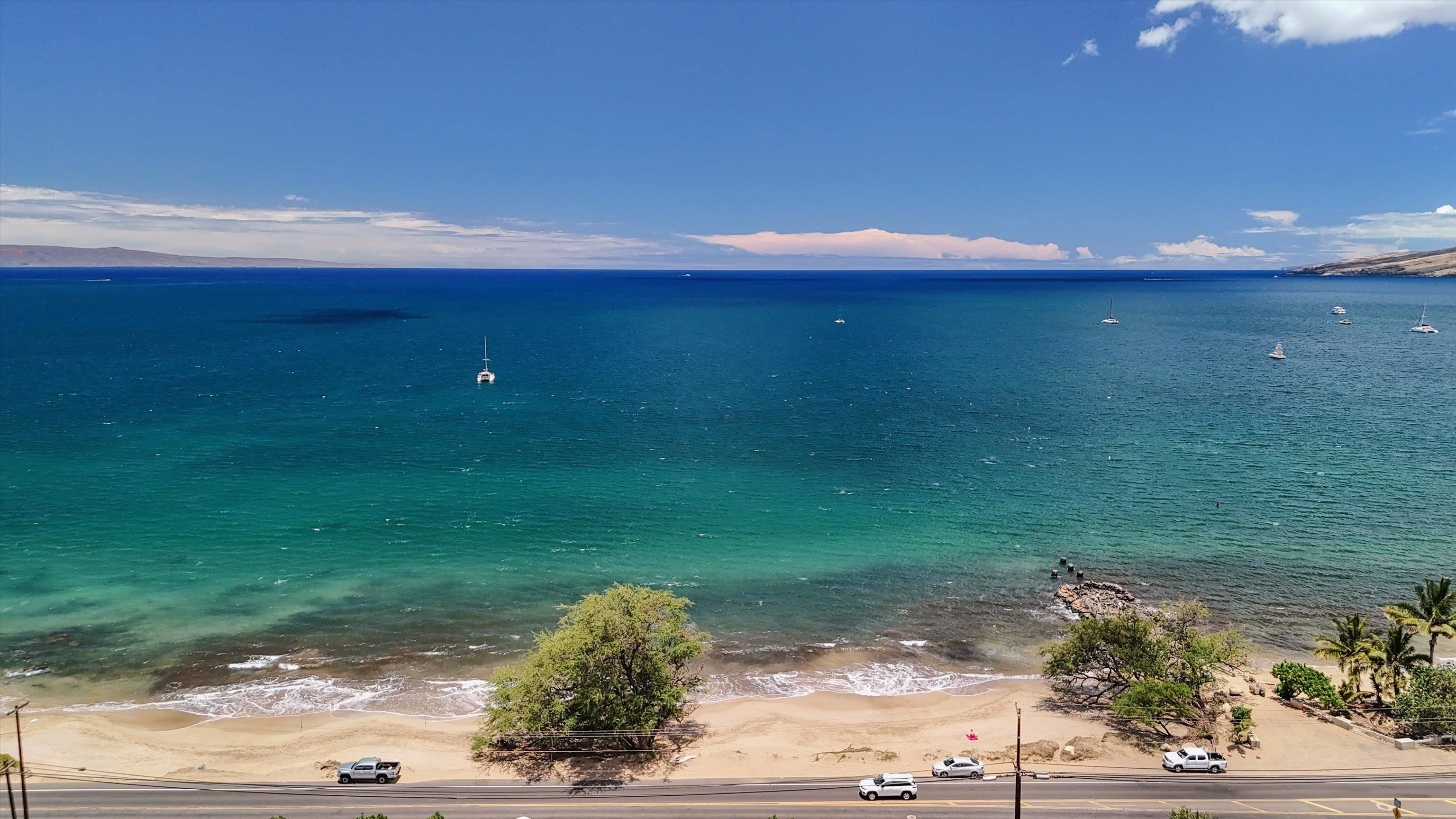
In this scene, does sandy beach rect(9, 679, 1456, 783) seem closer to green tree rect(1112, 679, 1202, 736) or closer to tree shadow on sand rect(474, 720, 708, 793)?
tree shadow on sand rect(474, 720, 708, 793)

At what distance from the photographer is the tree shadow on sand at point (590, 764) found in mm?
39688

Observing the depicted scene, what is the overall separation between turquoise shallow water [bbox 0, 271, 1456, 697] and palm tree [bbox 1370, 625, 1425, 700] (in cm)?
923

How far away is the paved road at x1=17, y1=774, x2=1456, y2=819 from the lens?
3538 centimetres

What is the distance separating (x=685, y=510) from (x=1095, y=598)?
38511mm

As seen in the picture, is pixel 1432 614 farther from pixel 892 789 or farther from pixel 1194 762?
pixel 892 789

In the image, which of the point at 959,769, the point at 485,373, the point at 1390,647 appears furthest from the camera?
the point at 485,373

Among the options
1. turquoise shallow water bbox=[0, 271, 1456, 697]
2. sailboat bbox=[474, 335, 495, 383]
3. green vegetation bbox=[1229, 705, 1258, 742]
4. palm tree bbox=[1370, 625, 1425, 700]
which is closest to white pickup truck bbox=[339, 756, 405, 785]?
turquoise shallow water bbox=[0, 271, 1456, 697]

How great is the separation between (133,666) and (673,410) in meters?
75.9

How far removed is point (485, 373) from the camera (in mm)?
141125

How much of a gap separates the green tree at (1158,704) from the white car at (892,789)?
14.8m

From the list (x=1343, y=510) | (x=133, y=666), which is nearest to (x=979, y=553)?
(x=1343, y=510)

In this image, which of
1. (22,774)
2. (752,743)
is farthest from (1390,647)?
(22,774)

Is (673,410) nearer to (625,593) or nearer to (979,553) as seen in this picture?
(979,553)

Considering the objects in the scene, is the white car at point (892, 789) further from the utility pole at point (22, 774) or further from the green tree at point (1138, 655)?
the utility pole at point (22, 774)
